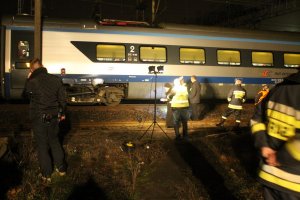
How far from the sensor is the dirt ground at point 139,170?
20.6 ft

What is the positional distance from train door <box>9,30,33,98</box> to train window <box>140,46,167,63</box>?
14.1ft

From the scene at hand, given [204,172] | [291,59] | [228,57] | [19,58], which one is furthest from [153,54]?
[204,172]

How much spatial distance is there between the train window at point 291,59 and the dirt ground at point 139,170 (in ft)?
33.5

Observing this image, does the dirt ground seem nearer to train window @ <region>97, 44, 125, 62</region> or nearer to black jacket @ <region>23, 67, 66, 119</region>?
black jacket @ <region>23, 67, 66, 119</region>

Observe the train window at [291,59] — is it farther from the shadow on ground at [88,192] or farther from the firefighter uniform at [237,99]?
the shadow on ground at [88,192]

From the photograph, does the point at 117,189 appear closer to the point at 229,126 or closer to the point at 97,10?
the point at 229,126

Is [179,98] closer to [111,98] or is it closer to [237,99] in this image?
[237,99]

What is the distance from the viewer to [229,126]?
13.0 m

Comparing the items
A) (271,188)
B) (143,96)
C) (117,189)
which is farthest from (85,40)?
(271,188)

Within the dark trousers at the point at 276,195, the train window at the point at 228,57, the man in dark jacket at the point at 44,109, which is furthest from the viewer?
the train window at the point at 228,57

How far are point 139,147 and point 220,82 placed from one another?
9.35m

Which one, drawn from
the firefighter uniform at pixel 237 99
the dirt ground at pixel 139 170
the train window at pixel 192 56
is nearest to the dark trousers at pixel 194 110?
the firefighter uniform at pixel 237 99

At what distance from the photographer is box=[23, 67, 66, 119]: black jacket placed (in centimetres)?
664

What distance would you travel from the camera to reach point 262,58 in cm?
1822
